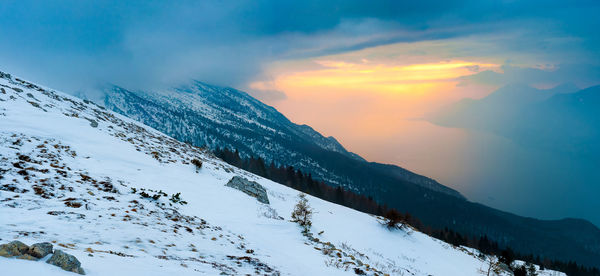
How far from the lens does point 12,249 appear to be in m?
3.84

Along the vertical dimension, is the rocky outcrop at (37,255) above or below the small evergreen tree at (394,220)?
above

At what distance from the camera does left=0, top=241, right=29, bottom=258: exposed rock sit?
372cm

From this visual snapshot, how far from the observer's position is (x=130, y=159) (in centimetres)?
1644

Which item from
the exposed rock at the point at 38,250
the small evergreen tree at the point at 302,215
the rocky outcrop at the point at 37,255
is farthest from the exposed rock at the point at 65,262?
the small evergreen tree at the point at 302,215

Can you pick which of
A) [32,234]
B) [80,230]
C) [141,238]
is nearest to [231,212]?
[141,238]

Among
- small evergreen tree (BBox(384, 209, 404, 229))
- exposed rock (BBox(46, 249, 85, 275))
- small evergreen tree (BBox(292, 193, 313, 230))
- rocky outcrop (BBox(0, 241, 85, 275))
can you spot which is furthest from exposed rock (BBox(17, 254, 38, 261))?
small evergreen tree (BBox(384, 209, 404, 229))

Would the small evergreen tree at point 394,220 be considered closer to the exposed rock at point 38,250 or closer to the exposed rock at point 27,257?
the exposed rock at point 38,250

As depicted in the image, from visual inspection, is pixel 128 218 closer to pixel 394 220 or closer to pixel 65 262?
pixel 65 262

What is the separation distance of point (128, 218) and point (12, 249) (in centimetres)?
479

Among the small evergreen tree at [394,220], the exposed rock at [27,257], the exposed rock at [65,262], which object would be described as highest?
the exposed rock at [65,262]

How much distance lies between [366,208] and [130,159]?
81495 mm

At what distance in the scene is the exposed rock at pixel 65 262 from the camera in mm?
3789

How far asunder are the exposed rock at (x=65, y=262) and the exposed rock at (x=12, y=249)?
0.45 meters

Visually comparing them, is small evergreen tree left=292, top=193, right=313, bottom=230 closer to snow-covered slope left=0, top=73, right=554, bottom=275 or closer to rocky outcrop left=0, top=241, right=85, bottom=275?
snow-covered slope left=0, top=73, right=554, bottom=275
